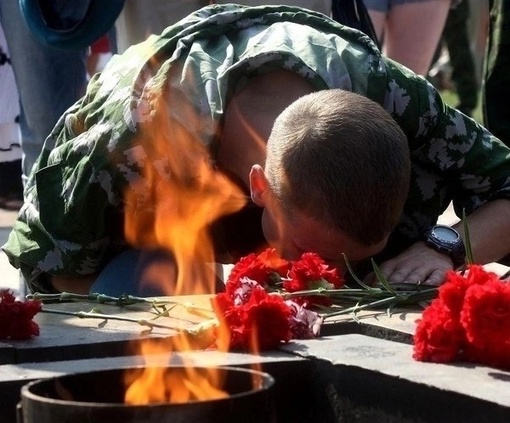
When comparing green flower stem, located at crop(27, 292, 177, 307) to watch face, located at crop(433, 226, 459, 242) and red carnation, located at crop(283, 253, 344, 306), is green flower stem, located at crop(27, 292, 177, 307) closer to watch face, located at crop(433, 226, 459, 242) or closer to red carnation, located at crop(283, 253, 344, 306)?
red carnation, located at crop(283, 253, 344, 306)

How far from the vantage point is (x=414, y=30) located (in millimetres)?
6754

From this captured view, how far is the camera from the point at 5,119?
6148 millimetres

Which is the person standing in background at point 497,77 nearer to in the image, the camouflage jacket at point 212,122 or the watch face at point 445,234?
the camouflage jacket at point 212,122

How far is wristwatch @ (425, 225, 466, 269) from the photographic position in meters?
3.92

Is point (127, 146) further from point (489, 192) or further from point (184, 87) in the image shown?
point (489, 192)

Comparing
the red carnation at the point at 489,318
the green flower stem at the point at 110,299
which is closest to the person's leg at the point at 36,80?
the green flower stem at the point at 110,299

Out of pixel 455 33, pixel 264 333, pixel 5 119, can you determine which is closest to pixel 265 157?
pixel 264 333

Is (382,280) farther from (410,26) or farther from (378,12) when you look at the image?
(410,26)

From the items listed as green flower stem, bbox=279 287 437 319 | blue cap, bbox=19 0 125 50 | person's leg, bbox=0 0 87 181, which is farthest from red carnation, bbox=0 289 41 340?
person's leg, bbox=0 0 87 181

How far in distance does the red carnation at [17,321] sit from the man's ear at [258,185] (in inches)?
29.3

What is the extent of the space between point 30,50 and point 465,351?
130 inches

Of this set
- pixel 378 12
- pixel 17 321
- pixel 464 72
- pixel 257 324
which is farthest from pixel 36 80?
pixel 464 72

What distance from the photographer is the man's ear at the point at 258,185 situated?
3.61 m

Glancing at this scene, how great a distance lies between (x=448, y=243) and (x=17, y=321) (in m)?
1.35
